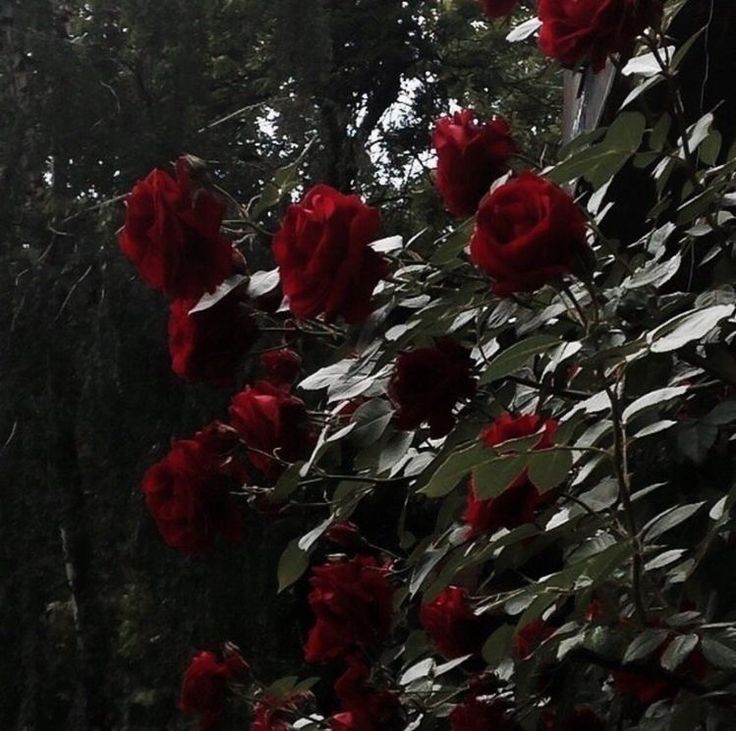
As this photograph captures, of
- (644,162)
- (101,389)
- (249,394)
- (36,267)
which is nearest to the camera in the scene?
(644,162)

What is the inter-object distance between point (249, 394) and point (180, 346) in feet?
0.41

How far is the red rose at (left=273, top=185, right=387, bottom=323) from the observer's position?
79 cm

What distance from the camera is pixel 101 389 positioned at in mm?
3662

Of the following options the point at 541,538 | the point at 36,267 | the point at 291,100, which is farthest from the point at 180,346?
the point at 291,100

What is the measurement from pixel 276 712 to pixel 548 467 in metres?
0.54

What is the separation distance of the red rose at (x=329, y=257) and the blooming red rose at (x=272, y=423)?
202mm

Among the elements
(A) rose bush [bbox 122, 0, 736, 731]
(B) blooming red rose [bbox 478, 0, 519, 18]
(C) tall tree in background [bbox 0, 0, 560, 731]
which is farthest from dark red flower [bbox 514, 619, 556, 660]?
(C) tall tree in background [bbox 0, 0, 560, 731]

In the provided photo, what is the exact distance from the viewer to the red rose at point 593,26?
0.83m

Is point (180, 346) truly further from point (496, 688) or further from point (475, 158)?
point (496, 688)

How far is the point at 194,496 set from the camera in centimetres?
100

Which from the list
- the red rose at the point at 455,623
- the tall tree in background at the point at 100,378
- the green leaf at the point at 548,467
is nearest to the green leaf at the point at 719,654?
the green leaf at the point at 548,467

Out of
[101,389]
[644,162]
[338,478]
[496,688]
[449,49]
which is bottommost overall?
[496,688]

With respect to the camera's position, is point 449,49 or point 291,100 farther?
point 449,49

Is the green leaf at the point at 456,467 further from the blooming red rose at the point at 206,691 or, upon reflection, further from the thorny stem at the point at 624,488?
the blooming red rose at the point at 206,691
